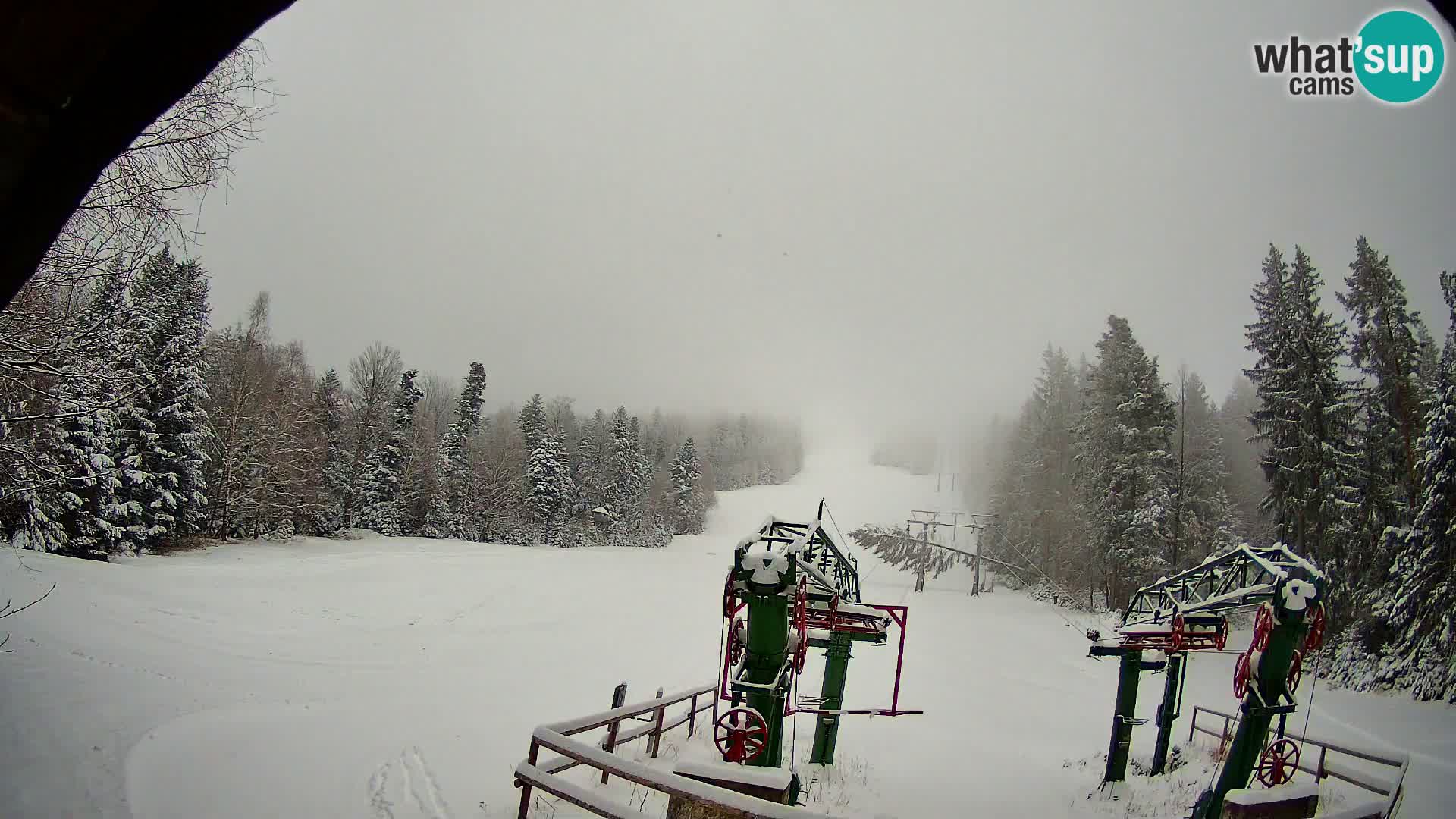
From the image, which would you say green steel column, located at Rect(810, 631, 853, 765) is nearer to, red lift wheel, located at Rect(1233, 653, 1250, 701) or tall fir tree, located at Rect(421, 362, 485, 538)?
red lift wheel, located at Rect(1233, 653, 1250, 701)

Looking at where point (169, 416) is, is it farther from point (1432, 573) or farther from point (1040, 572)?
point (1040, 572)

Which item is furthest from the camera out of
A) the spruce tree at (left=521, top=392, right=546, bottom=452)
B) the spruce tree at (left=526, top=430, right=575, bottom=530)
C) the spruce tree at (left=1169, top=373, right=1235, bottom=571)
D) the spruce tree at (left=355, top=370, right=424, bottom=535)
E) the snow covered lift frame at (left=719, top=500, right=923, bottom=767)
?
the spruce tree at (left=521, top=392, right=546, bottom=452)

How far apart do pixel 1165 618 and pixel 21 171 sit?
17.5 metres

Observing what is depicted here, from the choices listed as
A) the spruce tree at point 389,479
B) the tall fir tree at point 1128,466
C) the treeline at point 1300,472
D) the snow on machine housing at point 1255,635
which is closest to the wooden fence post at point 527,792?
the snow on machine housing at point 1255,635

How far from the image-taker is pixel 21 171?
5.77 ft

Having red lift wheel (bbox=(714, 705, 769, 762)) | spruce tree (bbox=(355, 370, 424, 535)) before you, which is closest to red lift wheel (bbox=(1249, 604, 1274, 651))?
red lift wheel (bbox=(714, 705, 769, 762))

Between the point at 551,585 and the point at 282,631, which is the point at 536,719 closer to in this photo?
the point at 282,631

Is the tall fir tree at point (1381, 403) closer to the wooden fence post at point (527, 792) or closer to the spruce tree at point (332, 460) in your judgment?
the wooden fence post at point (527, 792)

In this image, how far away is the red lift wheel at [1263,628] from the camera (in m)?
9.22

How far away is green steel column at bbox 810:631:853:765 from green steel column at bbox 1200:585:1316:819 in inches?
270

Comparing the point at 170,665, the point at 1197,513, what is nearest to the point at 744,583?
the point at 170,665

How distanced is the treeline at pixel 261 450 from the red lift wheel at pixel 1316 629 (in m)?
14.0

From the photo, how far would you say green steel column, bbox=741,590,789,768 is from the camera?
8461 millimetres

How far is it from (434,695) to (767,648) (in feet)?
36.3
